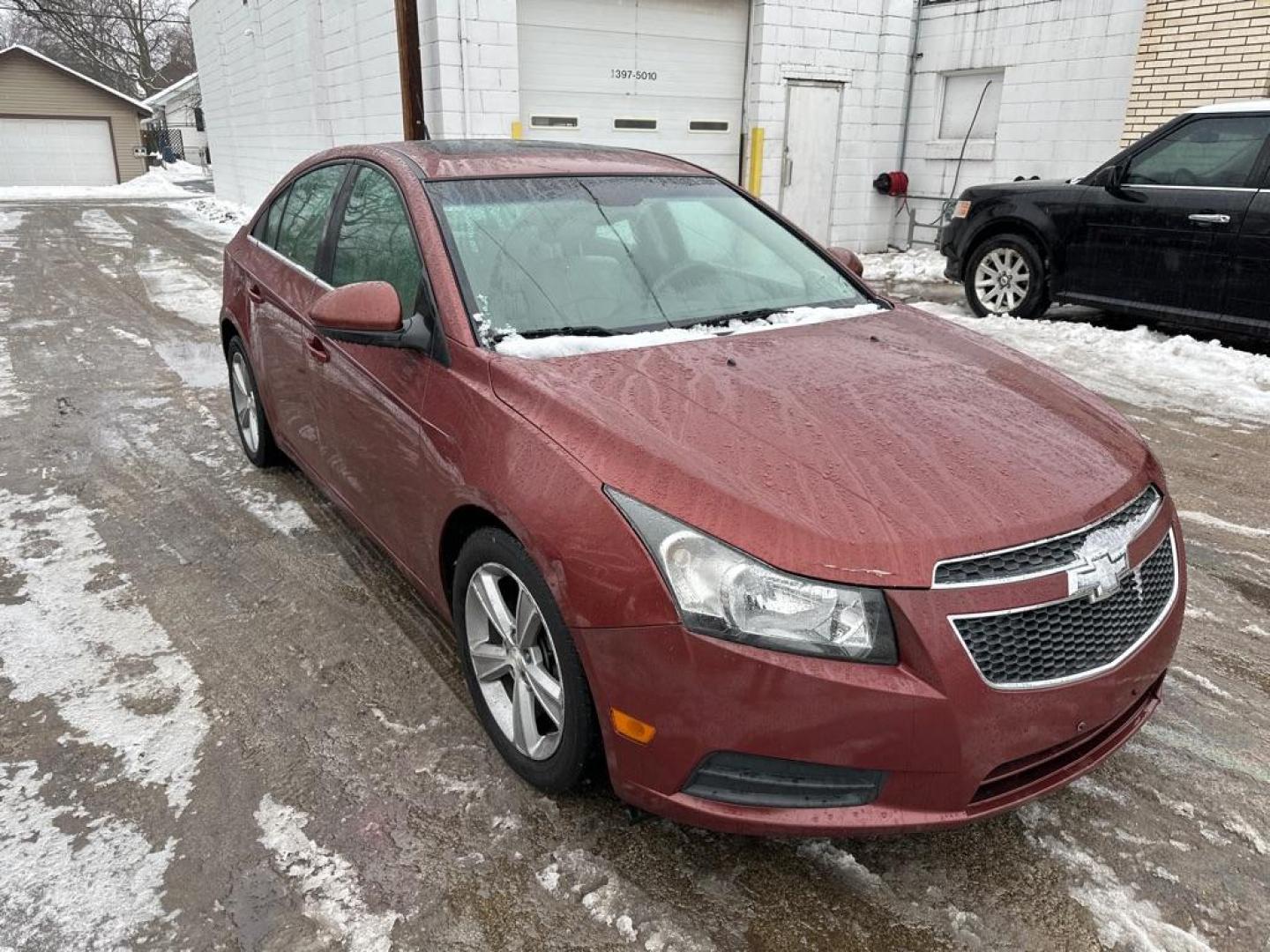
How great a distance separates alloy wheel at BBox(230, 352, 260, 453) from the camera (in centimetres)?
466

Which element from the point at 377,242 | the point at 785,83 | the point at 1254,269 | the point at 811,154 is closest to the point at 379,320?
the point at 377,242

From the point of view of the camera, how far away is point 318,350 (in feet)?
11.4

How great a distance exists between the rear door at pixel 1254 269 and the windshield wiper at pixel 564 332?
6053 millimetres

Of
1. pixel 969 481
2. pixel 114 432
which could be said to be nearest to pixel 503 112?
pixel 114 432

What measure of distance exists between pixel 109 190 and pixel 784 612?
128 feet

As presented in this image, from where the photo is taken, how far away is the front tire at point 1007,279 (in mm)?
8070

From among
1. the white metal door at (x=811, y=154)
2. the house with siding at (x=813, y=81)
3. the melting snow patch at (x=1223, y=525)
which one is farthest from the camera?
the white metal door at (x=811, y=154)

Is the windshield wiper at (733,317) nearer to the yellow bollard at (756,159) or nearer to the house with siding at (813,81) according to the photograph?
the house with siding at (813,81)

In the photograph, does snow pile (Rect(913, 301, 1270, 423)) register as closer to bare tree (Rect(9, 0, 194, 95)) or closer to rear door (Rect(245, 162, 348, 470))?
rear door (Rect(245, 162, 348, 470))

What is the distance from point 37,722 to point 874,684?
250 centimetres

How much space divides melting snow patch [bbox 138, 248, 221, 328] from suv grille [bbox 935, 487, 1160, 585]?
834 cm

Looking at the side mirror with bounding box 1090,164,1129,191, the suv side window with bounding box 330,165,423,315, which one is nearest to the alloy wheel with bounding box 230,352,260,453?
the suv side window with bounding box 330,165,423,315

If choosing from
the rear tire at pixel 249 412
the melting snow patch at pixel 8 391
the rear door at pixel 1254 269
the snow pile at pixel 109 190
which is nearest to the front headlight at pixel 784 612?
the rear tire at pixel 249 412

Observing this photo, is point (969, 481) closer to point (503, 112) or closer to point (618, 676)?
point (618, 676)
